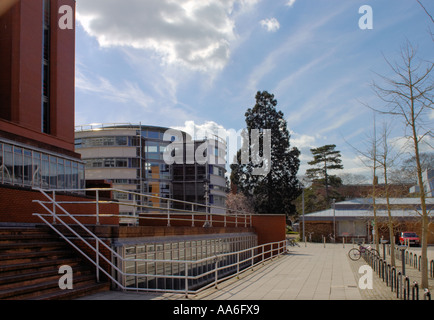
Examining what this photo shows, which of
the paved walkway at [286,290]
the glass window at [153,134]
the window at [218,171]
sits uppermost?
the glass window at [153,134]

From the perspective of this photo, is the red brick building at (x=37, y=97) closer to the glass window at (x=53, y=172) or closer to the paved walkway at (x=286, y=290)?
the glass window at (x=53, y=172)

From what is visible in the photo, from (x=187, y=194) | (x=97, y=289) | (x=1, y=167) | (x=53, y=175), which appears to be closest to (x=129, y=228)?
(x=97, y=289)

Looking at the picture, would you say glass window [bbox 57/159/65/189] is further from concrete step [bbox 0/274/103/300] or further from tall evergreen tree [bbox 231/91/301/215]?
tall evergreen tree [bbox 231/91/301/215]

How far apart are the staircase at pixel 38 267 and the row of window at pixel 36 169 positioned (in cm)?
780

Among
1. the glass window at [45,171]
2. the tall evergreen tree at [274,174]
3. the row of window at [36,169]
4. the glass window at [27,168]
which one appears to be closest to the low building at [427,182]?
the tall evergreen tree at [274,174]

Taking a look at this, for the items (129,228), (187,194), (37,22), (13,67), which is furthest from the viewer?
(187,194)

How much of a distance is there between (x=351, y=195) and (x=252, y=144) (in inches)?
1432

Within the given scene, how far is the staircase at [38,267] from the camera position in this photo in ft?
27.6

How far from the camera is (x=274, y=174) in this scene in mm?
47812

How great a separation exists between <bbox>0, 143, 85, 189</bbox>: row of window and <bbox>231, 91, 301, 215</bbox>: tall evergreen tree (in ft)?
84.5

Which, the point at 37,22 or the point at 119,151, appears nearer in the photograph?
the point at 37,22

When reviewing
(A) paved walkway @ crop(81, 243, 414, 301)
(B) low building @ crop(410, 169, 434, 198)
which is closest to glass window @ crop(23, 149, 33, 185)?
(A) paved walkway @ crop(81, 243, 414, 301)

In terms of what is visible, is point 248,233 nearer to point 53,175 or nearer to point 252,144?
point 53,175

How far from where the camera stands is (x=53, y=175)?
21.9 meters
